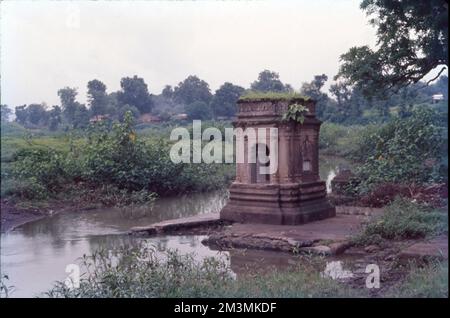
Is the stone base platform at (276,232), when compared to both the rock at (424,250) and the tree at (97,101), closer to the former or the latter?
the rock at (424,250)

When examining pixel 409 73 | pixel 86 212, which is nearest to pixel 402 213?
pixel 409 73

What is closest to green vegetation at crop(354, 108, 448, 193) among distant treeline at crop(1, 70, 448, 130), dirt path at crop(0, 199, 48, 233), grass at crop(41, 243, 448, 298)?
grass at crop(41, 243, 448, 298)

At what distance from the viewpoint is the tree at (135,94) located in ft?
165

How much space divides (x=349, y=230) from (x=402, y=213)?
3.39ft

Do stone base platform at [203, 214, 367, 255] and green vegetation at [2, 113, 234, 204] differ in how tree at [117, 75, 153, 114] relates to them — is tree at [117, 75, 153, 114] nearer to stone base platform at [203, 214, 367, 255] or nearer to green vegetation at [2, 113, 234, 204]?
green vegetation at [2, 113, 234, 204]

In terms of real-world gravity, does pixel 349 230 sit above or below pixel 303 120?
below

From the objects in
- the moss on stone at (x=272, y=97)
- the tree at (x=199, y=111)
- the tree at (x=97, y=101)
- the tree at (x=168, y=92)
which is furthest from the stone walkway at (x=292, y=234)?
the tree at (x=168, y=92)

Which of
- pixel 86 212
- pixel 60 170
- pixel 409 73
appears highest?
pixel 409 73

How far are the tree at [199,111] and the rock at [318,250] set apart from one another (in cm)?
3842

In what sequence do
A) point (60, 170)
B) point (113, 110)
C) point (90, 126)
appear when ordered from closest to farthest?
point (60, 170) → point (90, 126) → point (113, 110)
